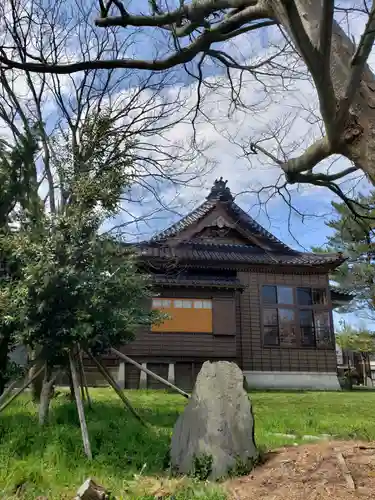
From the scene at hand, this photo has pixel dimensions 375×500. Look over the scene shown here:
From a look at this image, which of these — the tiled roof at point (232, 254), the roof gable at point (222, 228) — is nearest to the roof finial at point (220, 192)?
the roof gable at point (222, 228)

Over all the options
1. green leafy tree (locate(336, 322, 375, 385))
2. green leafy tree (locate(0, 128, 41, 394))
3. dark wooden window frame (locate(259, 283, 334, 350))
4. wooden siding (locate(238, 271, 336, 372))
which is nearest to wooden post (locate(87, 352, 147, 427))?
green leafy tree (locate(0, 128, 41, 394))

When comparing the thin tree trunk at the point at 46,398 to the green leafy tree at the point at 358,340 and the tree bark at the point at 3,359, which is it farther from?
the green leafy tree at the point at 358,340

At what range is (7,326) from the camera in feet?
23.2

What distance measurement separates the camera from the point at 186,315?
1752 centimetres

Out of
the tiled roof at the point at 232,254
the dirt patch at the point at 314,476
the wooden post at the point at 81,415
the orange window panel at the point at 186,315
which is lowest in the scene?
the dirt patch at the point at 314,476

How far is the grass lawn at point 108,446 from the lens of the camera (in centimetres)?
473

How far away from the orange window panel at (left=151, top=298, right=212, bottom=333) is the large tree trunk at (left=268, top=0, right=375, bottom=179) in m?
14.2

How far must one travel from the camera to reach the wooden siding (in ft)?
59.6

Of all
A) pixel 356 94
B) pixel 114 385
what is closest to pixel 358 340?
pixel 114 385

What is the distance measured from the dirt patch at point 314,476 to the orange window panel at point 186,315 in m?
12.1

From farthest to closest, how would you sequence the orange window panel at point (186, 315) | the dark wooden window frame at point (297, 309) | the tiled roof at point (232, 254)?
the dark wooden window frame at point (297, 309) → the tiled roof at point (232, 254) → the orange window panel at point (186, 315)

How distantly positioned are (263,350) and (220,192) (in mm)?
7101

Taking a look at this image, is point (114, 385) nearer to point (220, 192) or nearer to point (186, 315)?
point (186, 315)

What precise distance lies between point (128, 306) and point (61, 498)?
372 cm
